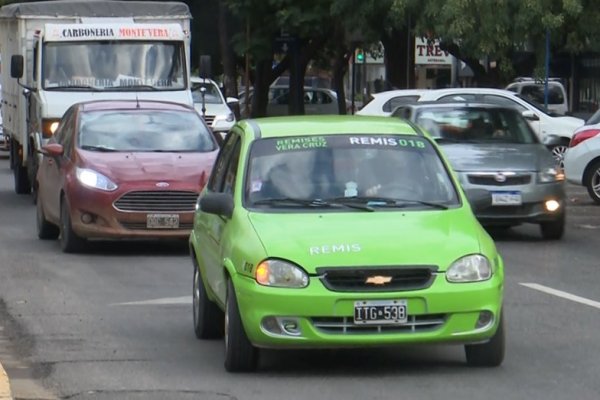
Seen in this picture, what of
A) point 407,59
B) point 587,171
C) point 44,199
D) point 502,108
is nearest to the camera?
point 44,199

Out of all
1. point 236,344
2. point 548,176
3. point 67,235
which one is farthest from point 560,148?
point 236,344

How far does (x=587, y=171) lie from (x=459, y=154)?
227 inches

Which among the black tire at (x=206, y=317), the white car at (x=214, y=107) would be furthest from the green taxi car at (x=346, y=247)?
the white car at (x=214, y=107)

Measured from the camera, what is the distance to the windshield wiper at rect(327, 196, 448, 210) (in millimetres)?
9617

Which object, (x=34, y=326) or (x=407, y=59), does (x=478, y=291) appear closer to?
(x=34, y=326)

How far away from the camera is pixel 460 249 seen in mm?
8930

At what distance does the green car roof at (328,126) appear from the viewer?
10.1 m

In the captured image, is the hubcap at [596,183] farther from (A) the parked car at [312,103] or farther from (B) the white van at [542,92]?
(A) the parked car at [312,103]

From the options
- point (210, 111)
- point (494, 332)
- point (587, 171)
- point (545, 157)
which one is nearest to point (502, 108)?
point (545, 157)

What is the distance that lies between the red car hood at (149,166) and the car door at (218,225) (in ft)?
15.6

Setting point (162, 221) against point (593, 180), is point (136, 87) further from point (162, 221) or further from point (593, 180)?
point (593, 180)

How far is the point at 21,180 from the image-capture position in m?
24.8

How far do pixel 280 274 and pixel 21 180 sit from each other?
1663 centimetres

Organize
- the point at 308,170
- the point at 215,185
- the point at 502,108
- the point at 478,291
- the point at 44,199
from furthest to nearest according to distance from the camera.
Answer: the point at 502,108 < the point at 44,199 < the point at 215,185 < the point at 308,170 < the point at 478,291
